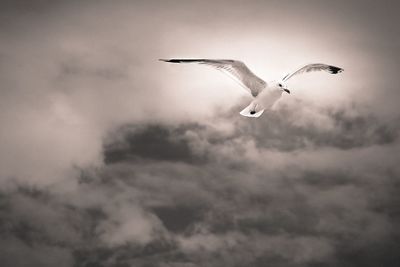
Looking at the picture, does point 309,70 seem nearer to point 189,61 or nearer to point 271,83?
A: point 271,83

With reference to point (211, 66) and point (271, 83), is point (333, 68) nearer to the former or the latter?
point (271, 83)

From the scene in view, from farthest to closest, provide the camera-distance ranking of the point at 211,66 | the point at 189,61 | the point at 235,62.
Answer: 1. the point at 235,62
2. the point at 211,66
3. the point at 189,61

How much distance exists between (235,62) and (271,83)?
1926mm

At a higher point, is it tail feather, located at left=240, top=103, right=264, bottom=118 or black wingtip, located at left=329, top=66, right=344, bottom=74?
black wingtip, located at left=329, top=66, right=344, bottom=74

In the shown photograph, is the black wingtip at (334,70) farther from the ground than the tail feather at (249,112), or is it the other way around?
the black wingtip at (334,70)

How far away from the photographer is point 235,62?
20969 millimetres

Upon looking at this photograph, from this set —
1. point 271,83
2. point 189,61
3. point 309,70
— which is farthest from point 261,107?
point 189,61

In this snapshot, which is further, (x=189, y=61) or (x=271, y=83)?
(x=271, y=83)

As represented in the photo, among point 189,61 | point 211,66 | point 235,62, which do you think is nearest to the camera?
point 189,61

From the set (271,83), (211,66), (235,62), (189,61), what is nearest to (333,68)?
(271,83)

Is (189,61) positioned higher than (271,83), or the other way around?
(271,83)

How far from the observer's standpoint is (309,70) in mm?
22141

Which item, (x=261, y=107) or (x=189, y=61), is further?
(x=261, y=107)

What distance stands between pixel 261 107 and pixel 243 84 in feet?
3.75
